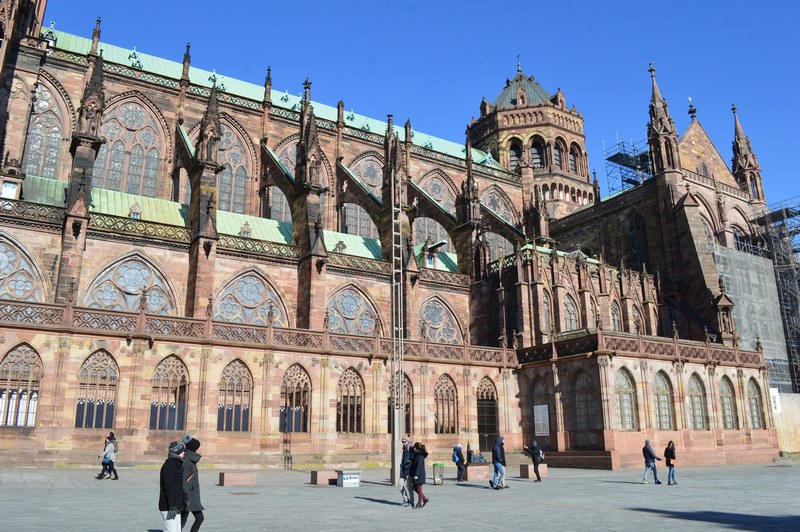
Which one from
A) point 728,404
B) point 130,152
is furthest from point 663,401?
point 130,152

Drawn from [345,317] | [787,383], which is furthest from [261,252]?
[787,383]

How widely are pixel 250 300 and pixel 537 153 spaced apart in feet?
130

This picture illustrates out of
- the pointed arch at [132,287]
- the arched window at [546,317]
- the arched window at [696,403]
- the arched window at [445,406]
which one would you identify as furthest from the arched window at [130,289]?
the arched window at [696,403]

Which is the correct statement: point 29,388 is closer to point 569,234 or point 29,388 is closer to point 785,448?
point 785,448

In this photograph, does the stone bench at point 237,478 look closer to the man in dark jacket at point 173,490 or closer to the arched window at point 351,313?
the man in dark jacket at point 173,490

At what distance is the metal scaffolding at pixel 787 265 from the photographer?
44969 mm

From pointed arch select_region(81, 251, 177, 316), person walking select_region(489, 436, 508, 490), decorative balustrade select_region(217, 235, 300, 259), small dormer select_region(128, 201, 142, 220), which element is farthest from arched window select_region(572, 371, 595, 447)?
small dormer select_region(128, 201, 142, 220)

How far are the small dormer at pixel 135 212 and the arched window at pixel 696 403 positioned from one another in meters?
28.4

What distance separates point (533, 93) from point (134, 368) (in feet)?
179

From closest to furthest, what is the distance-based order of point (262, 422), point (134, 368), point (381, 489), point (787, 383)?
point (381, 489) → point (134, 368) → point (262, 422) → point (787, 383)

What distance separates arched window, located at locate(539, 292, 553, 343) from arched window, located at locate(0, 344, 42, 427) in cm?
2448

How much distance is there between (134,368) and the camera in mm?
24734

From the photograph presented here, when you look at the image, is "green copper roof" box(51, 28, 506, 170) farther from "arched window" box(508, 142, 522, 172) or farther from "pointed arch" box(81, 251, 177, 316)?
"pointed arch" box(81, 251, 177, 316)

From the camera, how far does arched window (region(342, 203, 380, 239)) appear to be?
148ft
